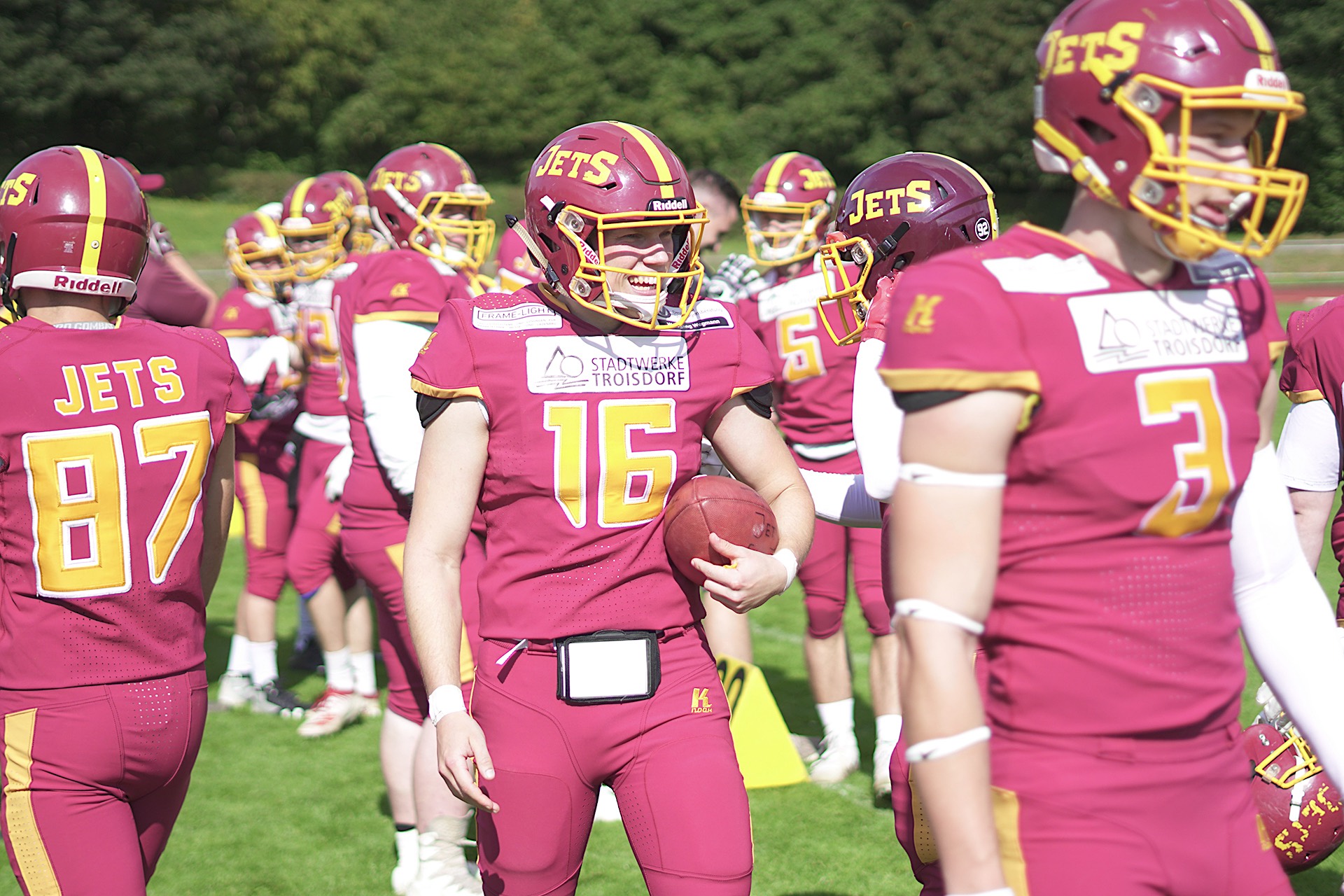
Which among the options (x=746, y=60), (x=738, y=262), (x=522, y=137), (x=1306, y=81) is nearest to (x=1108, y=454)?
(x=738, y=262)

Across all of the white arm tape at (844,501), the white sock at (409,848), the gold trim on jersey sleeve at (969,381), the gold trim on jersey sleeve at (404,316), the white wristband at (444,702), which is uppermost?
→ the gold trim on jersey sleeve at (969,381)

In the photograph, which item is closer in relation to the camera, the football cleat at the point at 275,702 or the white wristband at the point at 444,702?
the white wristband at the point at 444,702

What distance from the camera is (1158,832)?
2.00 m

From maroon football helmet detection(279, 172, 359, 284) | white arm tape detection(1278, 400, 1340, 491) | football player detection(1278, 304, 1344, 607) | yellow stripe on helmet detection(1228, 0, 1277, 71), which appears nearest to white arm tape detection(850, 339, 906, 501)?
yellow stripe on helmet detection(1228, 0, 1277, 71)

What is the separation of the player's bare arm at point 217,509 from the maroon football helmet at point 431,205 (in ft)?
7.72

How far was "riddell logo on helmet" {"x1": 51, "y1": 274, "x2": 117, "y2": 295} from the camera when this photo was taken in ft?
10.4

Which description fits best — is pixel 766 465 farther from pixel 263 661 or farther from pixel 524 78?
pixel 524 78

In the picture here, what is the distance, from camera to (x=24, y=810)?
2.98m

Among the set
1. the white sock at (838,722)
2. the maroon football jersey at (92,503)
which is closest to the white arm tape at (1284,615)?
the maroon football jersey at (92,503)

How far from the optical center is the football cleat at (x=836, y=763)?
236 inches

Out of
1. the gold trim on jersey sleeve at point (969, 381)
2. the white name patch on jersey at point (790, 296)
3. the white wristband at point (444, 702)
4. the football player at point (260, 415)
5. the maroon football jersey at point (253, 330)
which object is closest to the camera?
the gold trim on jersey sleeve at point (969, 381)

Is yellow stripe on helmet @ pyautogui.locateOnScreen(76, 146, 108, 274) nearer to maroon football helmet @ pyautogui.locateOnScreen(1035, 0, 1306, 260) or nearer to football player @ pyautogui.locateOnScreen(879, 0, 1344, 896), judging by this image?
football player @ pyautogui.locateOnScreen(879, 0, 1344, 896)

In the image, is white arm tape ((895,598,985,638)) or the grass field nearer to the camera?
white arm tape ((895,598,985,638))

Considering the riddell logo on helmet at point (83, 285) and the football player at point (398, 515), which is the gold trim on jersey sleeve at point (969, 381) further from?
the football player at point (398, 515)
